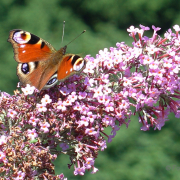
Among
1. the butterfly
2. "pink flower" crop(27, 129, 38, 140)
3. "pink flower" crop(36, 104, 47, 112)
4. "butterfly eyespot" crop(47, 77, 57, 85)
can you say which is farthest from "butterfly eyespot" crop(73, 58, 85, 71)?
"pink flower" crop(27, 129, 38, 140)

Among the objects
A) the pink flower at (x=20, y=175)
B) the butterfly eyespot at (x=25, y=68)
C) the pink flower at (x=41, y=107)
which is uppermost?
the butterfly eyespot at (x=25, y=68)

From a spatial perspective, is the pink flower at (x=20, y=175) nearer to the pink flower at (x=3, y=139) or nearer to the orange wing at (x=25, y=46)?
the pink flower at (x=3, y=139)

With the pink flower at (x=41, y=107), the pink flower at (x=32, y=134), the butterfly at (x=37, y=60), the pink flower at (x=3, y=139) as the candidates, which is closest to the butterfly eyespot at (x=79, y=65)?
the butterfly at (x=37, y=60)

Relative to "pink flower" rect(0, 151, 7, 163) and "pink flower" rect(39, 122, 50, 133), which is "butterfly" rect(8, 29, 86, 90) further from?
"pink flower" rect(0, 151, 7, 163)

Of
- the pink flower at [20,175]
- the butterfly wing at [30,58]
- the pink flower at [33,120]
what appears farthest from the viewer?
the butterfly wing at [30,58]

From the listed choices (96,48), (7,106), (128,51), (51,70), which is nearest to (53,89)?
(51,70)

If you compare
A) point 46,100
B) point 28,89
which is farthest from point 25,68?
point 46,100
